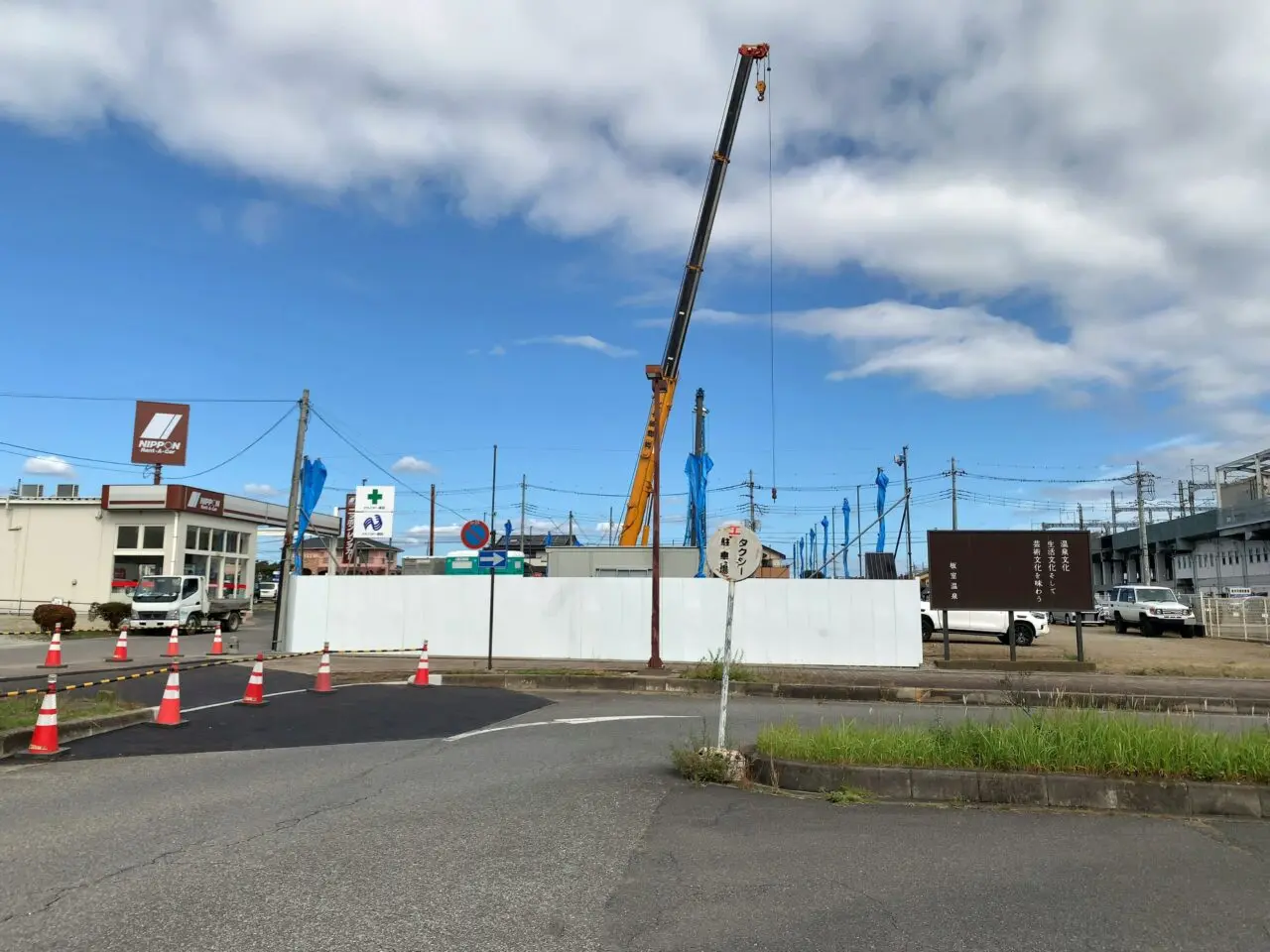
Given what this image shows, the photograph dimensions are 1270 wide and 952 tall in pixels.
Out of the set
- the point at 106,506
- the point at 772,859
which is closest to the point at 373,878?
the point at 772,859

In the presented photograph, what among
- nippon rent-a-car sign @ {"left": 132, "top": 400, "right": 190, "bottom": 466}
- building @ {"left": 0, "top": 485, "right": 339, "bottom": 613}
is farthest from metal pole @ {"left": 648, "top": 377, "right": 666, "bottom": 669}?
nippon rent-a-car sign @ {"left": 132, "top": 400, "right": 190, "bottom": 466}

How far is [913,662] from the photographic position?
2247cm

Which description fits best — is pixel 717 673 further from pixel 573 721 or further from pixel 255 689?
pixel 255 689

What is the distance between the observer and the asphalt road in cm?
443

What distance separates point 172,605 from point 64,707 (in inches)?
958

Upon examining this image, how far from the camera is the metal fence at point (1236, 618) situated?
35.3m

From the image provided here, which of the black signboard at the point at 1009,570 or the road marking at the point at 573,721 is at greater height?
the black signboard at the point at 1009,570

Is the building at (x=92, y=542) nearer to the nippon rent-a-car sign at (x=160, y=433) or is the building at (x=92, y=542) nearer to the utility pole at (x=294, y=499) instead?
the nippon rent-a-car sign at (x=160, y=433)

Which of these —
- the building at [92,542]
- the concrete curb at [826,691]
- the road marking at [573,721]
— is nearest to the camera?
the road marking at [573,721]

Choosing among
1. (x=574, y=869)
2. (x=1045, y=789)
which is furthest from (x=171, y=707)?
(x=1045, y=789)

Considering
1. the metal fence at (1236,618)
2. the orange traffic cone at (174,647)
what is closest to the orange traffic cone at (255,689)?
the orange traffic cone at (174,647)

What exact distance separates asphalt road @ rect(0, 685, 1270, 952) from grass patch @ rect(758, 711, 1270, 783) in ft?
1.93

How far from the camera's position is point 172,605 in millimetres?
33250

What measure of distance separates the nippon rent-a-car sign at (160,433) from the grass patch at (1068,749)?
49.3m
